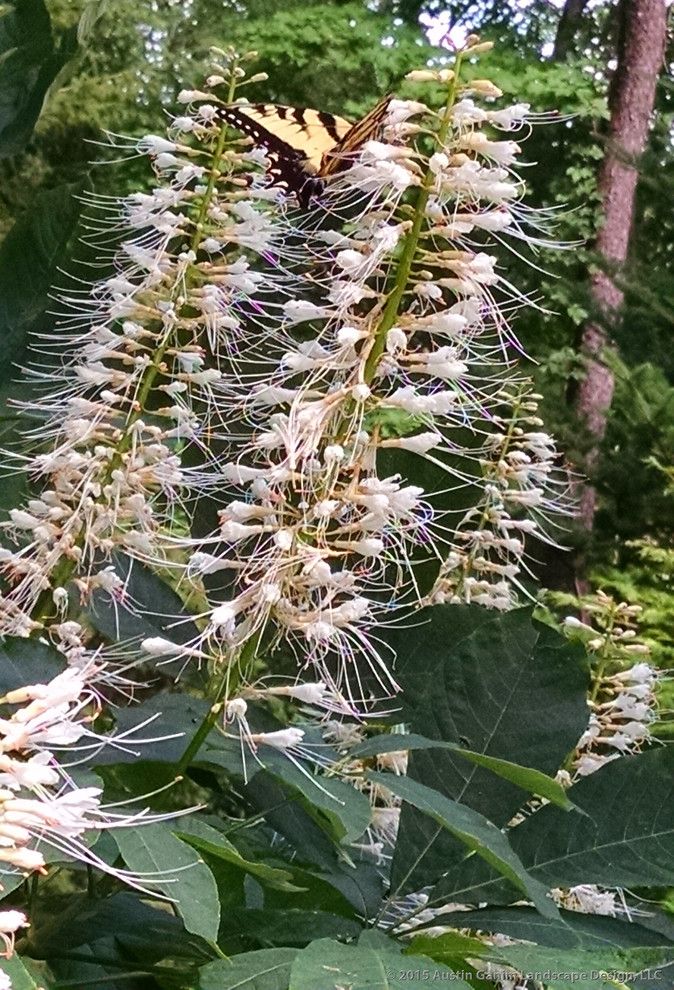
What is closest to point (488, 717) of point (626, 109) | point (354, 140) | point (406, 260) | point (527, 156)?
point (406, 260)

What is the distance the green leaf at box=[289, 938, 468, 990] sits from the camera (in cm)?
51

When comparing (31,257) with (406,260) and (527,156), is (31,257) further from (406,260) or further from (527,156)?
(527,156)

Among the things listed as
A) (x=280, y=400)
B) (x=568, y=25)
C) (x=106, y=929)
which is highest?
(x=568, y=25)

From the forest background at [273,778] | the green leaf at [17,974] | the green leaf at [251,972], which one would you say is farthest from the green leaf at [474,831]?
the green leaf at [17,974]

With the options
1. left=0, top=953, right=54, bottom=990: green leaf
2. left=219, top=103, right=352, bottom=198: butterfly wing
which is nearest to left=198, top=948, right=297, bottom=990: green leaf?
left=0, top=953, right=54, bottom=990: green leaf

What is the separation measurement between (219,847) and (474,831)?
0.47 ft

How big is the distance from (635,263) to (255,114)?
1967mm

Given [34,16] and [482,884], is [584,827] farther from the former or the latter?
[34,16]

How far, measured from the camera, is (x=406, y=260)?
721 mm

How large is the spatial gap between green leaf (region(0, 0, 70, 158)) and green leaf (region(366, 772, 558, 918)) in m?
0.56

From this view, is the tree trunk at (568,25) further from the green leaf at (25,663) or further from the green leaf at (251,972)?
the green leaf at (251,972)

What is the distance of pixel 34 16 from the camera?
0.81 meters

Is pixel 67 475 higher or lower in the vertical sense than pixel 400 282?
lower

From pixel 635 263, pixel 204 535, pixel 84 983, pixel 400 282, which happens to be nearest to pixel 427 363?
pixel 400 282
